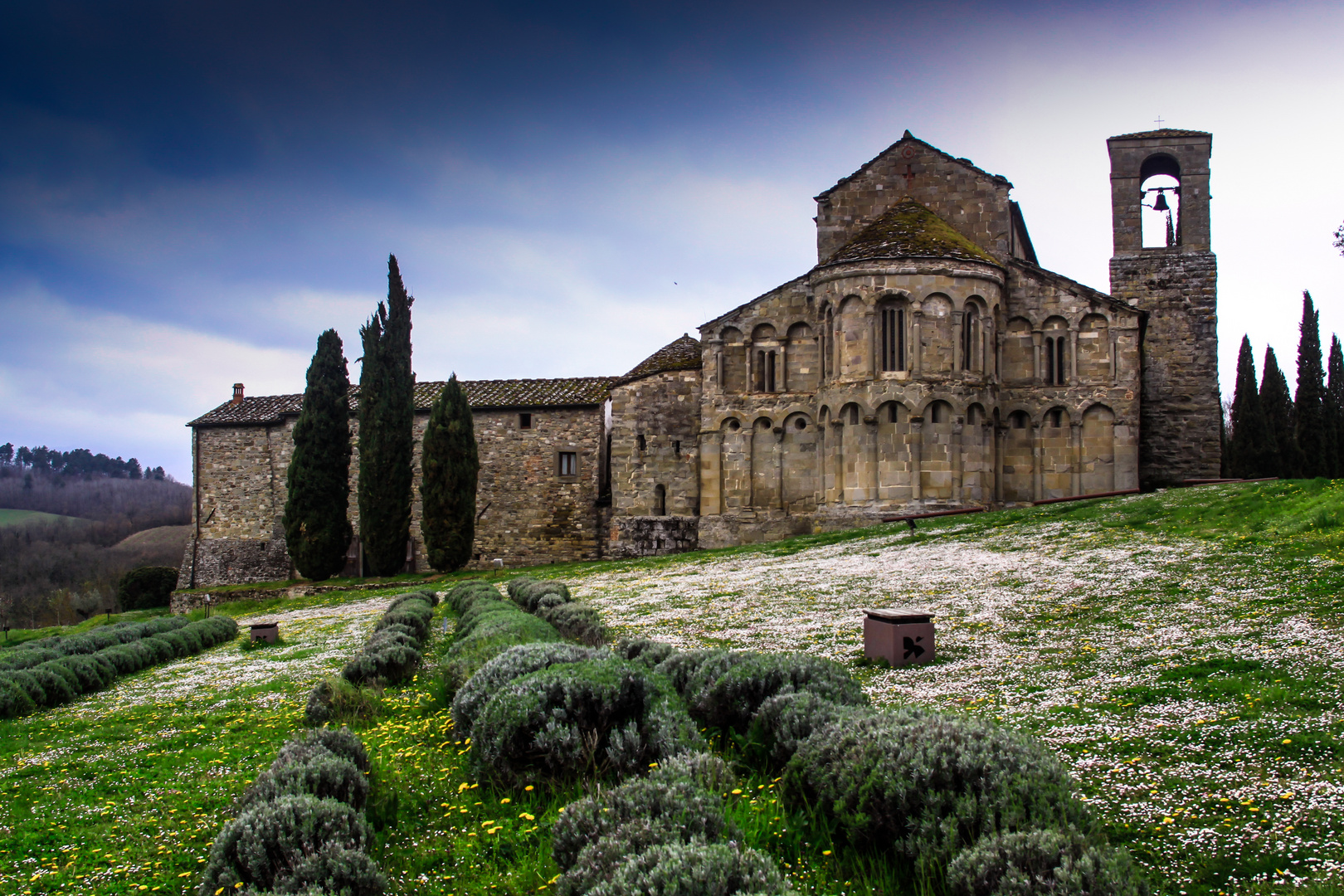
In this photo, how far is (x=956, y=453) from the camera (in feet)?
78.3

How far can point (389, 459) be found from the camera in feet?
98.6

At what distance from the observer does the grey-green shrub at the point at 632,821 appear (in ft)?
13.9

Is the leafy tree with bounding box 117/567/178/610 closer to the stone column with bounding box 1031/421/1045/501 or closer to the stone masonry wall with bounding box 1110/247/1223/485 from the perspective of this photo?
the stone column with bounding box 1031/421/1045/501

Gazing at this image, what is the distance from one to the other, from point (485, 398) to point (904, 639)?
89.0 ft

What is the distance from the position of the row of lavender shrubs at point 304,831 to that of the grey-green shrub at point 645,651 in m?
2.73

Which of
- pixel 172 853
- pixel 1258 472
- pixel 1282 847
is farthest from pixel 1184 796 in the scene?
pixel 1258 472

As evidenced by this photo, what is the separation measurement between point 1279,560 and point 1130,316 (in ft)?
49.5

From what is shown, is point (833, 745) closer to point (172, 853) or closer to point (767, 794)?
point (767, 794)

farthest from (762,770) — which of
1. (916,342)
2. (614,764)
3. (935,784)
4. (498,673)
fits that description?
(916,342)

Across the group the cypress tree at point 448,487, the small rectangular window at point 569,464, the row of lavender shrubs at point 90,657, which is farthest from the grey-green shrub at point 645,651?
the small rectangular window at point 569,464

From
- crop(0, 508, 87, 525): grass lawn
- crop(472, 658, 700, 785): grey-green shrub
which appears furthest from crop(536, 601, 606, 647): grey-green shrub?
crop(0, 508, 87, 525): grass lawn

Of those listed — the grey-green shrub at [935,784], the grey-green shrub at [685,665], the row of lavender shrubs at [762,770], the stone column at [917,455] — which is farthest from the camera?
the stone column at [917,455]

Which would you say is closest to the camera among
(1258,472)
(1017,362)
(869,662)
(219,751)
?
(219,751)

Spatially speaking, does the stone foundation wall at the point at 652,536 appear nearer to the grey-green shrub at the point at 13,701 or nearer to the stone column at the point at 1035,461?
the stone column at the point at 1035,461
